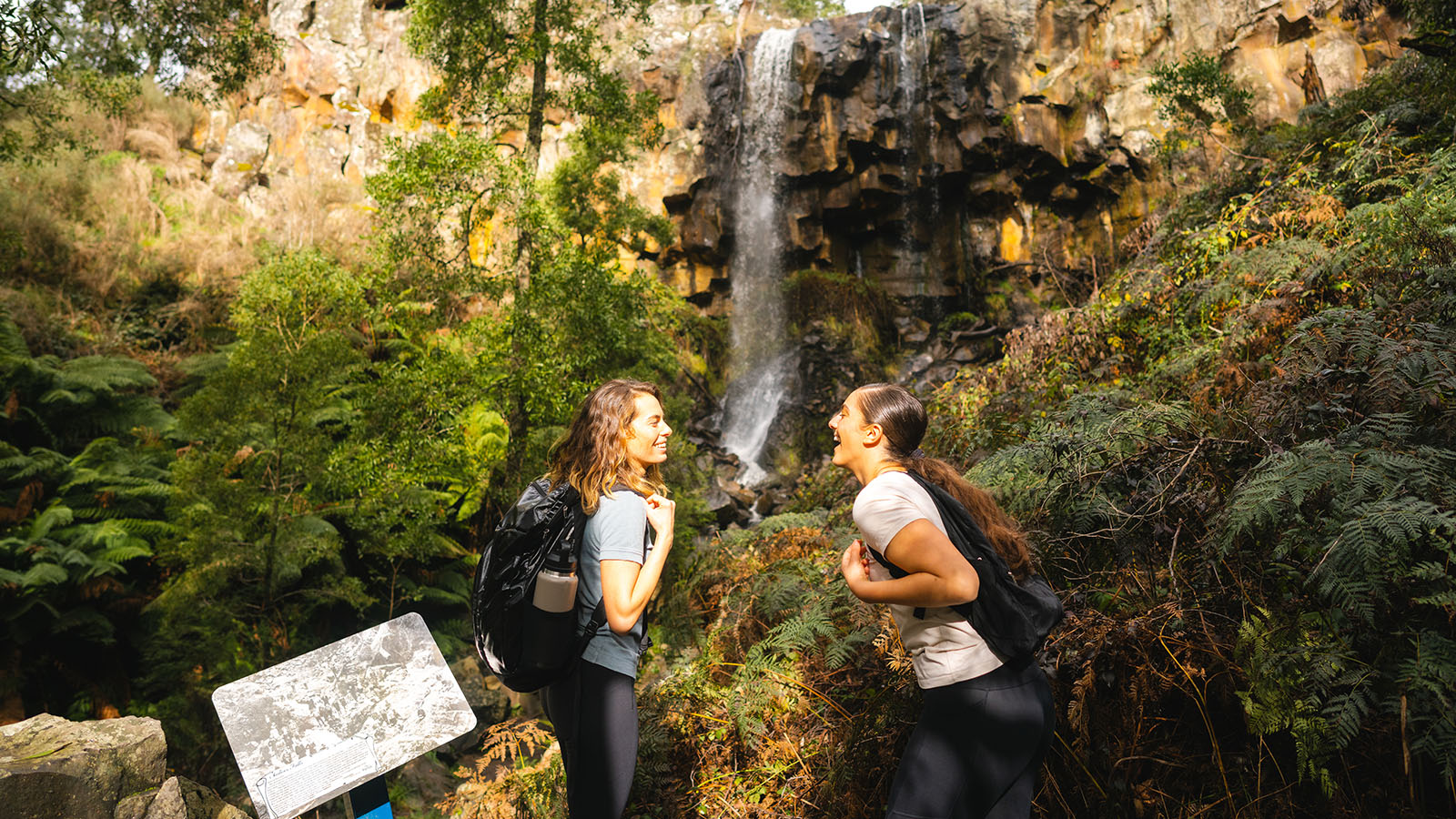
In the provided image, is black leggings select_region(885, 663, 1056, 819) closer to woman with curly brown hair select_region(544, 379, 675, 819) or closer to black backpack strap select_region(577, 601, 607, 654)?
woman with curly brown hair select_region(544, 379, 675, 819)

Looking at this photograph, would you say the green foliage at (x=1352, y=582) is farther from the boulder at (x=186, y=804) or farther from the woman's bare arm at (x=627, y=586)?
the boulder at (x=186, y=804)

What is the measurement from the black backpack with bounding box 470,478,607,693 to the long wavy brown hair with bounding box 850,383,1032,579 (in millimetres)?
869

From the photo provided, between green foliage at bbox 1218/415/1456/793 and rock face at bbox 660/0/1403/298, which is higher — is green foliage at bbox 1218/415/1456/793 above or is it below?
below

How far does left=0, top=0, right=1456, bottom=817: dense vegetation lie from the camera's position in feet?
7.23

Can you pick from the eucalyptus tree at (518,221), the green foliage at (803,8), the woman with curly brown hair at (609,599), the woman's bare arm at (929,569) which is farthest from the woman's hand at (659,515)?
the green foliage at (803,8)

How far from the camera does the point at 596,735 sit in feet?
6.48

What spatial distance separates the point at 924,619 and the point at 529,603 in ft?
3.39

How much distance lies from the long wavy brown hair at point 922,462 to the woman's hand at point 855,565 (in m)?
0.26

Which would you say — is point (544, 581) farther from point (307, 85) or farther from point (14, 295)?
point (307, 85)

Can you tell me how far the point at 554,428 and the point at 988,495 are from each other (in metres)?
5.03

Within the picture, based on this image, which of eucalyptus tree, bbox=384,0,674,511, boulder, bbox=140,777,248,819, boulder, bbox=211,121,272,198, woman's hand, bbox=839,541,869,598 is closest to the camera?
woman's hand, bbox=839,541,869,598

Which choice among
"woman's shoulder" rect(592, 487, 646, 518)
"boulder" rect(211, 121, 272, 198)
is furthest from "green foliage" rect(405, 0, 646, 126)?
"boulder" rect(211, 121, 272, 198)

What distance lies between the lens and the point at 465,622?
24.9ft

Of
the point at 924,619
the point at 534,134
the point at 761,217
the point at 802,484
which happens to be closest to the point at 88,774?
the point at 924,619
